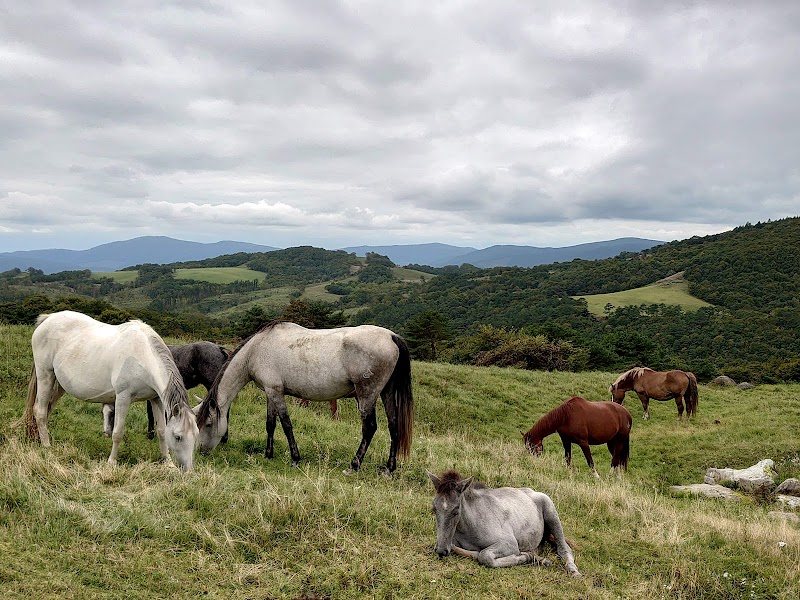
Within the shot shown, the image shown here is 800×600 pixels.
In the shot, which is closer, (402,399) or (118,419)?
(118,419)

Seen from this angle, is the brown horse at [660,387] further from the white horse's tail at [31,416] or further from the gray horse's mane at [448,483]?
the white horse's tail at [31,416]

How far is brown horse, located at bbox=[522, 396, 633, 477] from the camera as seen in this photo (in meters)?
12.2

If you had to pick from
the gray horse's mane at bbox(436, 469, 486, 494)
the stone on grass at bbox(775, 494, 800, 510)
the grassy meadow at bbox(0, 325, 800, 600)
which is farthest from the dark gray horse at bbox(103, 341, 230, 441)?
the stone on grass at bbox(775, 494, 800, 510)

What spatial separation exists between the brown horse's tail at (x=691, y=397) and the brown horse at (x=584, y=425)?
956 cm

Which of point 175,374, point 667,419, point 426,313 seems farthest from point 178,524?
point 426,313

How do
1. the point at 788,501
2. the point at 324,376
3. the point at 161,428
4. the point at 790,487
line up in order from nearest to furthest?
the point at 161,428 < the point at 324,376 < the point at 788,501 < the point at 790,487

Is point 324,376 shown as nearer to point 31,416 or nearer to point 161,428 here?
point 161,428

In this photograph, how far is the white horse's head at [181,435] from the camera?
733cm

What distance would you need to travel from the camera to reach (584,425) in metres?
12.2

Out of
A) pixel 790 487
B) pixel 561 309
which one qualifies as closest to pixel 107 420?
pixel 790 487

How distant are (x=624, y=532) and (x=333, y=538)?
3.90 meters

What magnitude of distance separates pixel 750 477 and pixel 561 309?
256 ft

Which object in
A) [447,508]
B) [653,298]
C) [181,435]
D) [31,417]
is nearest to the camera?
[447,508]

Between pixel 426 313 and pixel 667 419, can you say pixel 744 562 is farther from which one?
pixel 426 313
